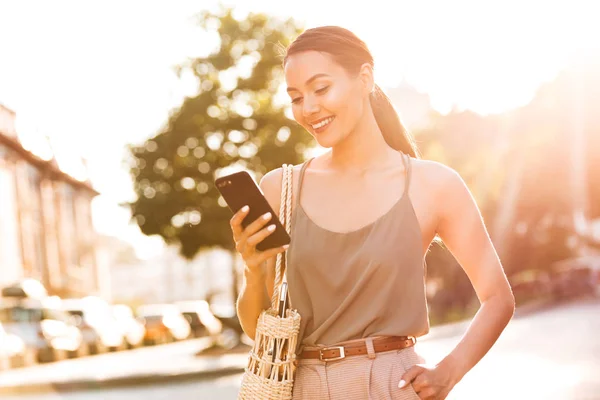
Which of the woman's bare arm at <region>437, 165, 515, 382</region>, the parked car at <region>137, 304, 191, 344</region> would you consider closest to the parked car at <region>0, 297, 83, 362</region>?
the parked car at <region>137, 304, 191, 344</region>

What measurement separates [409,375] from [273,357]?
1.22ft

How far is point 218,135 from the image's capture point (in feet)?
99.2

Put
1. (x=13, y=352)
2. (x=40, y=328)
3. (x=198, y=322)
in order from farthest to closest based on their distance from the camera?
1. (x=198, y=322)
2. (x=40, y=328)
3. (x=13, y=352)

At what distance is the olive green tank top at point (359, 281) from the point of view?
3.04m

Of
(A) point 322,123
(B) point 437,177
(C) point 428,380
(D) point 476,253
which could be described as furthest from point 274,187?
(C) point 428,380

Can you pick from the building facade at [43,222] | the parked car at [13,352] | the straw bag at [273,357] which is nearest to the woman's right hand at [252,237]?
the straw bag at [273,357]

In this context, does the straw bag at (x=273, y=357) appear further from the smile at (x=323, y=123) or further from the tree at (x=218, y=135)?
the tree at (x=218, y=135)

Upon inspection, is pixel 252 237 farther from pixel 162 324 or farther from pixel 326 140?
pixel 162 324

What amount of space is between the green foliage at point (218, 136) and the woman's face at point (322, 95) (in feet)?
86.7

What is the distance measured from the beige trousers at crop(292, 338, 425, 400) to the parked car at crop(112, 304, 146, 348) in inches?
1359

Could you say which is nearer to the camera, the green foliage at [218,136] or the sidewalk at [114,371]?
the sidewalk at [114,371]

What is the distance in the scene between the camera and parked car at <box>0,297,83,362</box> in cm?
2745

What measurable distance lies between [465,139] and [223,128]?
3100cm

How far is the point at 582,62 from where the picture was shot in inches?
1594
